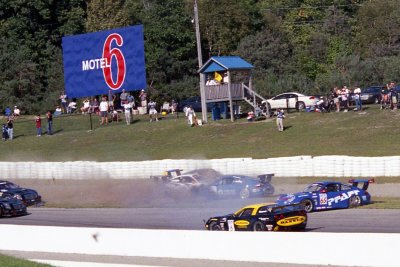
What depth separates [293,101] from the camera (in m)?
46.4

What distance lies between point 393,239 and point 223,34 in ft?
190

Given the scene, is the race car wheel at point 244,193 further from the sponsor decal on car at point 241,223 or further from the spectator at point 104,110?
the spectator at point 104,110

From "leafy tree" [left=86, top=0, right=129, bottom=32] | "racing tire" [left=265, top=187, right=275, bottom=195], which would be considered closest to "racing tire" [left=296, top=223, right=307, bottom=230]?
"racing tire" [left=265, top=187, right=275, bottom=195]

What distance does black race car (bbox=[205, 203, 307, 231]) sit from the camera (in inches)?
781

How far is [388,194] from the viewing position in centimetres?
2758

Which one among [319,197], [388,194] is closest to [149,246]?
[319,197]

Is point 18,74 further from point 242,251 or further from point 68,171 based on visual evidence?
point 242,251

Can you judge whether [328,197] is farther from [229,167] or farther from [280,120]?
[280,120]

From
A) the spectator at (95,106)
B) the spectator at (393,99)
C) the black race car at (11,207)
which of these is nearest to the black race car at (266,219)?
the black race car at (11,207)

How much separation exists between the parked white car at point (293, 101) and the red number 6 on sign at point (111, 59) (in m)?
9.04

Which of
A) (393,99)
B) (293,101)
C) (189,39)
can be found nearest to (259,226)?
(393,99)

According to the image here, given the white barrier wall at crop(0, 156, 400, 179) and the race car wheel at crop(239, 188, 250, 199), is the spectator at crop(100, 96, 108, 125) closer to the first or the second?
the white barrier wall at crop(0, 156, 400, 179)

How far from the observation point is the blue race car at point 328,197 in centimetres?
2430

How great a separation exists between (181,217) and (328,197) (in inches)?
178
